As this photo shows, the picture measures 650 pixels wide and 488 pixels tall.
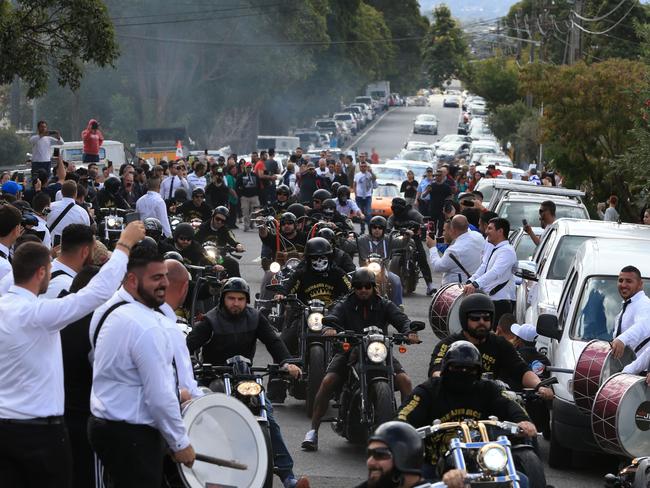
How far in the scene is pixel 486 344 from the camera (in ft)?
31.7

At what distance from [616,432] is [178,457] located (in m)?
3.90

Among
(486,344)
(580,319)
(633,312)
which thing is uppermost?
(486,344)

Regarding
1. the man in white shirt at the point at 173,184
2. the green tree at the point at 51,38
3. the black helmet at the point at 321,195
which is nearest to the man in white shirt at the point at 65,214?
the green tree at the point at 51,38

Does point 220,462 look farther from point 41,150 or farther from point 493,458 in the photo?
point 41,150

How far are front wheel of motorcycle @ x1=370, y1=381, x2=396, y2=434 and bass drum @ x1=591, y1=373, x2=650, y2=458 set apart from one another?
69.3 inches

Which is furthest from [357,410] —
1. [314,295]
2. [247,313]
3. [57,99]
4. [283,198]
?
[57,99]

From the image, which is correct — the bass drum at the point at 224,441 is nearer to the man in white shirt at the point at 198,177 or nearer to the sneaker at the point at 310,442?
the sneaker at the point at 310,442

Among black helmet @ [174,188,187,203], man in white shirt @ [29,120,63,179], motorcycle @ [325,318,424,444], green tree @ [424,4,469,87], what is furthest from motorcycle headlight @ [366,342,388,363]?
green tree @ [424,4,469,87]

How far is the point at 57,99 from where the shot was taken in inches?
2940

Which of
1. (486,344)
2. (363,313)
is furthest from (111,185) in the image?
(486,344)

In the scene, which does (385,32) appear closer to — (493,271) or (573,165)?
(573,165)

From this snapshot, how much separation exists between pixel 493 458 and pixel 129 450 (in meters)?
1.78

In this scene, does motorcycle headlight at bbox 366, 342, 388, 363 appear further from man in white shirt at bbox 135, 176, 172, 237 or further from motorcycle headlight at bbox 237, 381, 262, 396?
man in white shirt at bbox 135, 176, 172, 237

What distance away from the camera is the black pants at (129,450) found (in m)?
7.14
